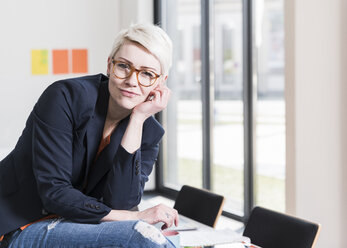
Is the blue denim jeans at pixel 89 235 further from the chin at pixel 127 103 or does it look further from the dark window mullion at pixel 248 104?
the dark window mullion at pixel 248 104

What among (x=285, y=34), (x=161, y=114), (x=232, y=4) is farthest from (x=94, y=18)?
(x=285, y=34)

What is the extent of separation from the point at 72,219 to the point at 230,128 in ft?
13.5

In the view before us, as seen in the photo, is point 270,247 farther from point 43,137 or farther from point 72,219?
point 43,137

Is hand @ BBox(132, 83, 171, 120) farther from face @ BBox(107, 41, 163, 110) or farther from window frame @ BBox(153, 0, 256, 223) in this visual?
window frame @ BBox(153, 0, 256, 223)

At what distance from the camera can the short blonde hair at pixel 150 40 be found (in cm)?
168

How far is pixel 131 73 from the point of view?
1717 millimetres

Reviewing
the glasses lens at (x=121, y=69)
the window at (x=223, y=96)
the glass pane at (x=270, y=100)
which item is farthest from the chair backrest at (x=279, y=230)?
the glass pane at (x=270, y=100)

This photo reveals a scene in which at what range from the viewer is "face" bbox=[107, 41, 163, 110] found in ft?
5.56

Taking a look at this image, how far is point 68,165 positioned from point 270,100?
4677 millimetres

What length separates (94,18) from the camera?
20.4 ft

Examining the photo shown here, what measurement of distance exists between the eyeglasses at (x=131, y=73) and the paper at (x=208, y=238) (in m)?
0.58

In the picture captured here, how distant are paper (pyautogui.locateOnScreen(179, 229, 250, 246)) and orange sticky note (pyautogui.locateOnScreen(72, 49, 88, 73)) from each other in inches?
179

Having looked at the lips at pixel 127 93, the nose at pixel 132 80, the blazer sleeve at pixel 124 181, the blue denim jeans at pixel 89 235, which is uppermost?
the nose at pixel 132 80

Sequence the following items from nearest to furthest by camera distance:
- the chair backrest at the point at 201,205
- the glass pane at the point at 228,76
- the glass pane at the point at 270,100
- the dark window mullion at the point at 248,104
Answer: the chair backrest at the point at 201,205, the dark window mullion at the point at 248,104, the glass pane at the point at 270,100, the glass pane at the point at 228,76
